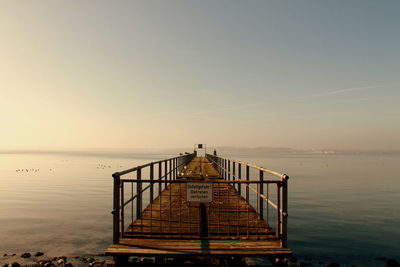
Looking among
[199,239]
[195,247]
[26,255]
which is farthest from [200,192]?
[26,255]

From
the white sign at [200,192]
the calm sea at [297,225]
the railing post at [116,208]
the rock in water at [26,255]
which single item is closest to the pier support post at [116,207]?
the railing post at [116,208]

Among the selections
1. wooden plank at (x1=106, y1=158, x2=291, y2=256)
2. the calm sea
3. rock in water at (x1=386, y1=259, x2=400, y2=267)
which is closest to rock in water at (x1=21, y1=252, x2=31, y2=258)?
the calm sea

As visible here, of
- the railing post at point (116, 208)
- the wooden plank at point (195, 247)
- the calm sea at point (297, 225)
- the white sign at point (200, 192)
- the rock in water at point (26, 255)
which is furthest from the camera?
the calm sea at point (297, 225)

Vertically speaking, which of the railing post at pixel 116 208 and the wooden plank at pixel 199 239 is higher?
the railing post at pixel 116 208

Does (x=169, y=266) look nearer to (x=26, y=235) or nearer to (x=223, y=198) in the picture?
(x=223, y=198)

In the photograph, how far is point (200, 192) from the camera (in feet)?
23.6

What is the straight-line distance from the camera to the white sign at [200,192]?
282 inches

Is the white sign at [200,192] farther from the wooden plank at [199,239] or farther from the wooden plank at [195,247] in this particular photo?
the wooden plank at [195,247]

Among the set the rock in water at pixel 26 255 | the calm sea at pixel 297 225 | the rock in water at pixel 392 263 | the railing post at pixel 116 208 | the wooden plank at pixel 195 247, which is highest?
the railing post at pixel 116 208

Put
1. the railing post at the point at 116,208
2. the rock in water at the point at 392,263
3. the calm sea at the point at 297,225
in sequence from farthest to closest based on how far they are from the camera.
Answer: the calm sea at the point at 297,225 → the rock in water at the point at 392,263 → the railing post at the point at 116,208

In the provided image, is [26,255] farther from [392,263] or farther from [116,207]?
[392,263]

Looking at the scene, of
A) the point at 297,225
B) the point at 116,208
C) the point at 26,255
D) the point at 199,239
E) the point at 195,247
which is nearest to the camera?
the point at 195,247

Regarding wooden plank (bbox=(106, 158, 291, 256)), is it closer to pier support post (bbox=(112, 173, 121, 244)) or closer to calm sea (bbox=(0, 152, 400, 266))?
pier support post (bbox=(112, 173, 121, 244))

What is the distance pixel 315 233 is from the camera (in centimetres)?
1627
